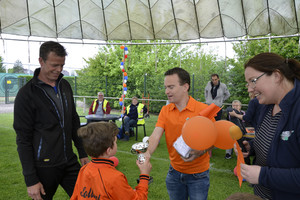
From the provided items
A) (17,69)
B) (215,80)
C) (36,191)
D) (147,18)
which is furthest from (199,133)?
(17,69)

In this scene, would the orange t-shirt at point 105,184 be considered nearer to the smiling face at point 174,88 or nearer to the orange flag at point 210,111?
the orange flag at point 210,111

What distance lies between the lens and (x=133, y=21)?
16.4 feet

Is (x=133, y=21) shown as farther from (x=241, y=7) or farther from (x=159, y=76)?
(x=159, y=76)

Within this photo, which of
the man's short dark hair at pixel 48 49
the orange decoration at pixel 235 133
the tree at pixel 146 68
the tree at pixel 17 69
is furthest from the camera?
the tree at pixel 17 69

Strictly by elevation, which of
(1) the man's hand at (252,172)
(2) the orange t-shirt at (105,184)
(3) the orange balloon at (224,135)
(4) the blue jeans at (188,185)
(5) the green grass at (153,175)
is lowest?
(5) the green grass at (153,175)

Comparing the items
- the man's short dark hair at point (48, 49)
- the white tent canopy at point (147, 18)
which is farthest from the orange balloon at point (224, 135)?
the white tent canopy at point (147, 18)

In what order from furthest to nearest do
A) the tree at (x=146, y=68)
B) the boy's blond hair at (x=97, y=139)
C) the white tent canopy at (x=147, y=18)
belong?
the tree at (x=146, y=68) → the white tent canopy at (x=147, y=18) → the boy's blond hair at (x=97, y=139)

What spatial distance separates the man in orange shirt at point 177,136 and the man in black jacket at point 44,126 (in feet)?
2.88

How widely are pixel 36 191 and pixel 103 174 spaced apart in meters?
0.83

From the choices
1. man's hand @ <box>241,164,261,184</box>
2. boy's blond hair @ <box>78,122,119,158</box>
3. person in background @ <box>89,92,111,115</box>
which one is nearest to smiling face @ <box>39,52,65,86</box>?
boy's blond hair @ <box>78,122,119,158</box>

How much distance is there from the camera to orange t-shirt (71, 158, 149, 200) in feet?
4.70

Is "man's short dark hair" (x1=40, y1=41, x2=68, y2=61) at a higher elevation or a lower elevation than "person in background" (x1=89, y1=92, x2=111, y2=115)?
higher

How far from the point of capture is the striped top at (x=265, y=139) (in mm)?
1345

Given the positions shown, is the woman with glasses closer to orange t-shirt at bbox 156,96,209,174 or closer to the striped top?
the striped top
